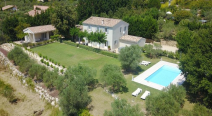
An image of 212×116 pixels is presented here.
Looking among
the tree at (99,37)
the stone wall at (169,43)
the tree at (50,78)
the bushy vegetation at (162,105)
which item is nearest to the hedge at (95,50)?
the tree at (99,37)

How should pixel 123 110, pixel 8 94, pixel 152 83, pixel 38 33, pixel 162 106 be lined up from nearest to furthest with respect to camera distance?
pixel 123 110 → pixel 162 106 → pixel 8 94 → pixel 152 83 → pixel 38 33

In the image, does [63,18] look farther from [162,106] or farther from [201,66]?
[162,106]

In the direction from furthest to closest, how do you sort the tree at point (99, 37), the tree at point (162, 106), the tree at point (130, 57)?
the tree at point (99, 37) → the tree at point (130, 57) → the tree at point (162, 106)

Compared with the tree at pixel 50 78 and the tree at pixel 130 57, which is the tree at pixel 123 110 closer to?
the tree at pixel 50 78

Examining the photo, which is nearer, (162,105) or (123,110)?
(123,110)

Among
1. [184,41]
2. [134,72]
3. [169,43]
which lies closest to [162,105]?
[134,72]

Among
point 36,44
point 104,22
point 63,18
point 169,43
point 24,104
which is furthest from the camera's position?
point 63,18
